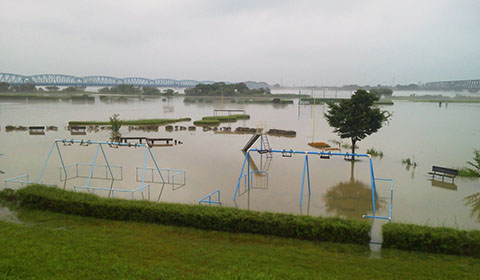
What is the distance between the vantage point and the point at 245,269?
21.9 ft


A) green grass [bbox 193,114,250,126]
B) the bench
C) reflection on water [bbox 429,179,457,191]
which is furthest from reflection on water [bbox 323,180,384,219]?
green grass [bbox 193,114,250,126]

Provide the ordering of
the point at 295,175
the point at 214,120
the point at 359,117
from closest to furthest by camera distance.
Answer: the point at 295,175, the point at 359,117, the point at 214,120

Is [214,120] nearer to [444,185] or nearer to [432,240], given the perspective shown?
[444,185]

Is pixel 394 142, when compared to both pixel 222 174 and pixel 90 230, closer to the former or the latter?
pixel 222 174

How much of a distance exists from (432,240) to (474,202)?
236 inches

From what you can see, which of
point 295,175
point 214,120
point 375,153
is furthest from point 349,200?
point 214,120

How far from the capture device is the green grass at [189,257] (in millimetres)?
6492

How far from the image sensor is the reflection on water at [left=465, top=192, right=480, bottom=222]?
11266mm

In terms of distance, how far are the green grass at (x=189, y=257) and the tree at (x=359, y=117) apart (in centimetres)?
1217

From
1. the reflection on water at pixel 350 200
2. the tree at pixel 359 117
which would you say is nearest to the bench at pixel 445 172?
the reflection on water at pixel 350 200

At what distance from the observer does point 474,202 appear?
1226 cm

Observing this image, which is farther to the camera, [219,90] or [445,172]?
[219,90]

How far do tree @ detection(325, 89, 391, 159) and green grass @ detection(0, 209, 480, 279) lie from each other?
479 inches

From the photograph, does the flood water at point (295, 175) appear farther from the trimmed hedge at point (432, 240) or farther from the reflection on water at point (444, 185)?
the trimmed hedge at point (432, 240)
